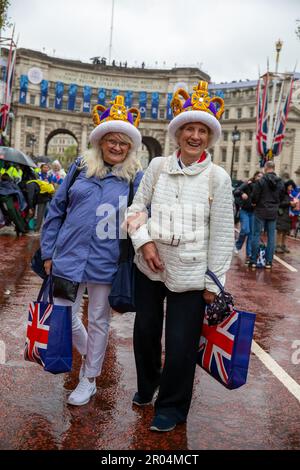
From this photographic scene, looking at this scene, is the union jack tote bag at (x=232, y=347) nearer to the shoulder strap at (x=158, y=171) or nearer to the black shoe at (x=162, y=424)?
the black shoe at (x=162, y=424)

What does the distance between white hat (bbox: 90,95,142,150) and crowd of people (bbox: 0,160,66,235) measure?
9.13m

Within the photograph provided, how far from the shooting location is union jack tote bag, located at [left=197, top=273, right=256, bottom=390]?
3293mm

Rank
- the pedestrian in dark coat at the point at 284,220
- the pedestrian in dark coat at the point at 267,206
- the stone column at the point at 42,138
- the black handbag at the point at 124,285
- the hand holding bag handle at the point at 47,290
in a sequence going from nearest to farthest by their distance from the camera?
the black handbag at the point at 124,285, the hand holding bag handle at the point at 47,290, the pedestrian in dark coat at the point at 267,206, the pedestrian in dark coat at the point at 284,220, the stone column at the point at 42,138

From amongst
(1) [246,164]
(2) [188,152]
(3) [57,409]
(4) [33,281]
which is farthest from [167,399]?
(1) [246,164]

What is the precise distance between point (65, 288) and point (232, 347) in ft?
3.81

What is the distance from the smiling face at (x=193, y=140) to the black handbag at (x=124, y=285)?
706mm

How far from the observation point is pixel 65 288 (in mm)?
3633

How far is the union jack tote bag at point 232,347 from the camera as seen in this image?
3293 millimetres

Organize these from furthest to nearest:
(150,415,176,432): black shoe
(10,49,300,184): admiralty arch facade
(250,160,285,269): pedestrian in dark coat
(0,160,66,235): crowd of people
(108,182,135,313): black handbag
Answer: (10,49,300,184): admiralty arch facade → (0,160,66,235): crowd of people → (250,160,285,269): pedestrian in dark coat → (108,182,135,313): black handbag → (150,415,176,432): black shoe

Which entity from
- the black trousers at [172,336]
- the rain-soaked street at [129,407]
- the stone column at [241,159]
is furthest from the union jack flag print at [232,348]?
the stone column at [241,159]

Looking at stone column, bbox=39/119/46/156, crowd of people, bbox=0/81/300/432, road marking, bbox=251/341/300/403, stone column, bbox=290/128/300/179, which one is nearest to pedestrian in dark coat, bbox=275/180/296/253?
road marking, bbox=251/341/300/403

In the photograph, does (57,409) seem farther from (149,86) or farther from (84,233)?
(149,86)

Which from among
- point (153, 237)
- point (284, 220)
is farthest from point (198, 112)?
point (284, 220)

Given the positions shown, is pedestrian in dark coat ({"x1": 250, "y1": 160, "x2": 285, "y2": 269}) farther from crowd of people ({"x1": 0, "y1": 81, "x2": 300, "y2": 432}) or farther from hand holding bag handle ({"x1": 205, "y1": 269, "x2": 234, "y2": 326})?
hand holding bag handle ({"x1": 205, "y1": 269, "x2": 234, "y2": 326})
